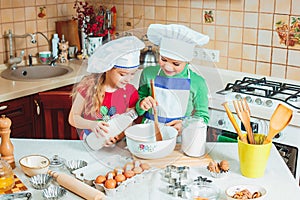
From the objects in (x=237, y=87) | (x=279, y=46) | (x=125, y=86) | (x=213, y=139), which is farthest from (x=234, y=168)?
(x=279, y=46)

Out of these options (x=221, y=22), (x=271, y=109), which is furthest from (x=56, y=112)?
(x=221, y=22)

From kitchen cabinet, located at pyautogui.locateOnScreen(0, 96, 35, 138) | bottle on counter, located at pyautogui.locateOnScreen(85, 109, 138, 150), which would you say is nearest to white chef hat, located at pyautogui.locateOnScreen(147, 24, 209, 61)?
bottle on counter, located at pyautogui.locateOnScreen(85, 109, 138, 150)

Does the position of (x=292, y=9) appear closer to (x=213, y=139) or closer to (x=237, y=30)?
(x=237, y=30)

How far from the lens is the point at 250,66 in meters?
3.00

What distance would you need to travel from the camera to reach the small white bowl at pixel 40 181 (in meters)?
1.53

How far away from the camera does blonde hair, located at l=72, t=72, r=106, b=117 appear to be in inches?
58.4

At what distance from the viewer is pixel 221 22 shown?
10.1ft

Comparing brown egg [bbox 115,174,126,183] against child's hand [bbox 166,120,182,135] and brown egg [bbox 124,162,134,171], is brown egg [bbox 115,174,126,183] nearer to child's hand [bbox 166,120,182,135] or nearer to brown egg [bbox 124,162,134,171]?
brown egg [bbox 124,162,134,171]

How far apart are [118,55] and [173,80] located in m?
0.18

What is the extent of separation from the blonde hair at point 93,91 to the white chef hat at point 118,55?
26 millimetres

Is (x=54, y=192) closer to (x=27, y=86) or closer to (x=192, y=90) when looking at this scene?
(x=192, y=90)

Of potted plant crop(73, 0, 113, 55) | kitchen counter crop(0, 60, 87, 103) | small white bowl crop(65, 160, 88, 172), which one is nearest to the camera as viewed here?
small white bowl crop(65, 160, 88, 172)

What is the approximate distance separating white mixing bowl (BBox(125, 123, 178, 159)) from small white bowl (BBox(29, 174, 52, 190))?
29cm

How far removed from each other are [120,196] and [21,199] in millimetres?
301
